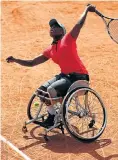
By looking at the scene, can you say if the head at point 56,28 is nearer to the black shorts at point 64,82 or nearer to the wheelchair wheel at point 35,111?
the black shorts at point 64,82

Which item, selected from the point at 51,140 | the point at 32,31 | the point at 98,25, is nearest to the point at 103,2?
the point at 98,25

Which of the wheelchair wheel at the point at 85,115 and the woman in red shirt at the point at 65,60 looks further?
the woman in red shirt at the point at 65,60

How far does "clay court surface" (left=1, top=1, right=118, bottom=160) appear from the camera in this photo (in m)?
7.68

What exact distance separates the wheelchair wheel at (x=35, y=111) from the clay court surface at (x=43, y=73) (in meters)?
0.18

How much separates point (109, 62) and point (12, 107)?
3.40m

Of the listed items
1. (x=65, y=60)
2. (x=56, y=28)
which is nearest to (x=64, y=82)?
(x=65, y=60)

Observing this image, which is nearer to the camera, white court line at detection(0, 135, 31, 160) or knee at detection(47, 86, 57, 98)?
white court line at detection(0, 135, 31, 160)

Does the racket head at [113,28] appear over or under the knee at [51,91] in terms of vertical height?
over

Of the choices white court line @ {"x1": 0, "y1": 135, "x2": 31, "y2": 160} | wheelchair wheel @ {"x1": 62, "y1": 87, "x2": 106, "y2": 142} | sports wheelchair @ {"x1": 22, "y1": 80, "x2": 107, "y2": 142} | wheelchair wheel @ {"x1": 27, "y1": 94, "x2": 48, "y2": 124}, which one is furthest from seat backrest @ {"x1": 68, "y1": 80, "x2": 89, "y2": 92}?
white court line @ {"x1": 0, "y1": 135, "x2": 31, "y2": 160}

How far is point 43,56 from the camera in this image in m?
8.42

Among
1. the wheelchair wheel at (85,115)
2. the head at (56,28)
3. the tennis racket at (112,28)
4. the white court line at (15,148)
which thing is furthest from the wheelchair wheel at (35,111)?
the tennis racket at (112,28)

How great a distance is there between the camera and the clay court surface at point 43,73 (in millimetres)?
7680

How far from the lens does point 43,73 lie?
11.0 metres

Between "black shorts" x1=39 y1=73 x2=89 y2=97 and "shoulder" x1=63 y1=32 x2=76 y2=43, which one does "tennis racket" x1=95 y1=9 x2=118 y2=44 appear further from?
"black shorts" x1=39 y1=73 x2=89 y2=97
